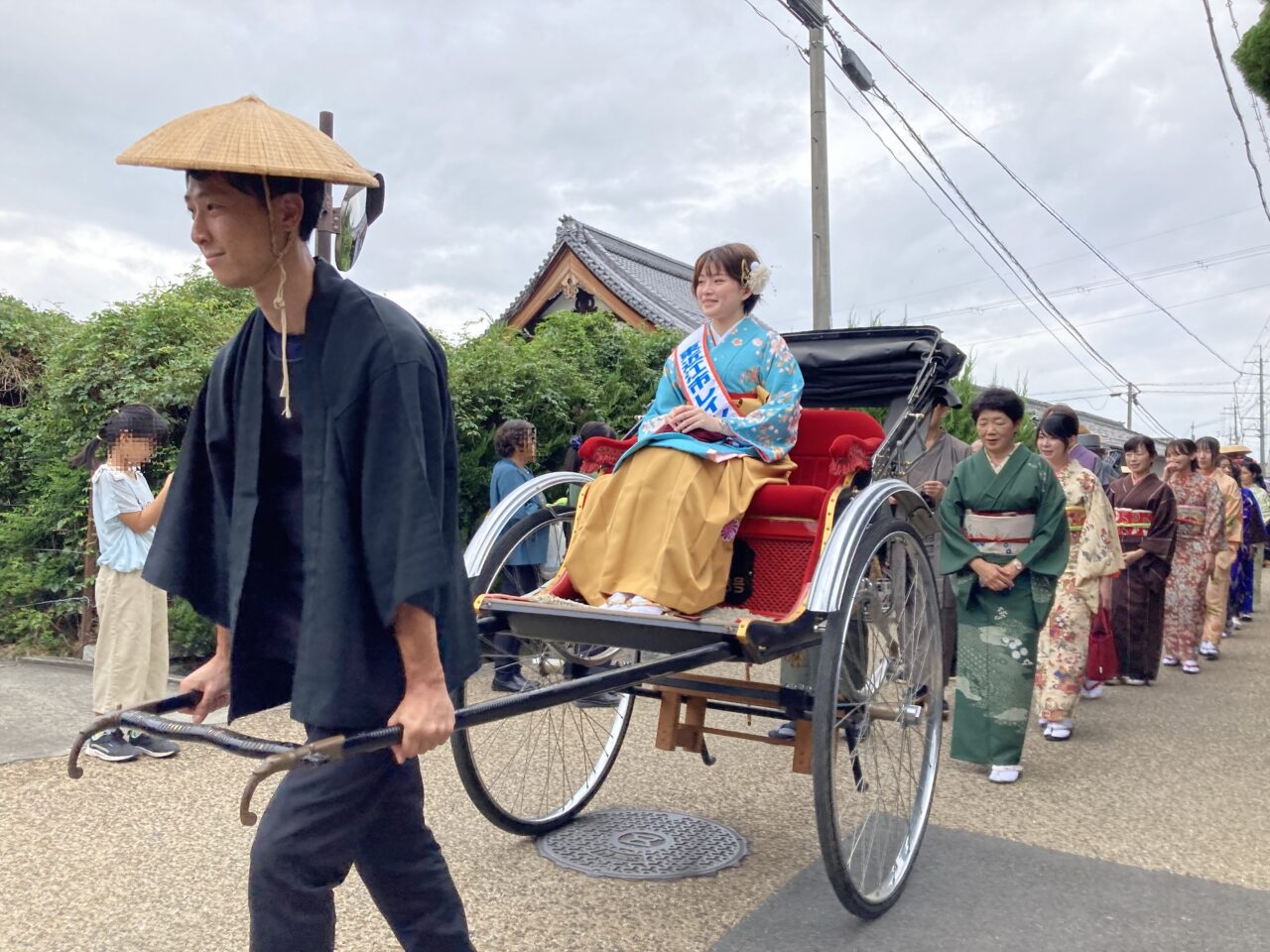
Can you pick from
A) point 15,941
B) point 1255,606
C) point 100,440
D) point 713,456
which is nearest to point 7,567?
point 100,440

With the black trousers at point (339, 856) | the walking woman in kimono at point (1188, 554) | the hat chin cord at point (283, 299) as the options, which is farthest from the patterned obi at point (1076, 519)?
the hat chin cord at point (283, 299)

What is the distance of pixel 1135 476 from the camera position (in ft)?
22.6

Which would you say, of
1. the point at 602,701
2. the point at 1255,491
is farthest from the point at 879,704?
the point at 1255,491

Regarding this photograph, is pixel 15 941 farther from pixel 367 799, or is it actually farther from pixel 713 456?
pixel 713 456

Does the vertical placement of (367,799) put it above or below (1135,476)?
below

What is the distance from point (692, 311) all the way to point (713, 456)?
13625 mm

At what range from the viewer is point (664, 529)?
9.82ft

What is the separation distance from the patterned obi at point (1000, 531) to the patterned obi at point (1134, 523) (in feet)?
8.93

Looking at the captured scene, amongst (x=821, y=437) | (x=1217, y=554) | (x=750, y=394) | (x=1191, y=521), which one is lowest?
(x=1217, y=554)

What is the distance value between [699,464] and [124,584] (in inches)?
107

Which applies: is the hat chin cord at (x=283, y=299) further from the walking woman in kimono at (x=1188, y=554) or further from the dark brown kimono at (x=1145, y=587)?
the walking woman in kimono at (x=1188, y=554)

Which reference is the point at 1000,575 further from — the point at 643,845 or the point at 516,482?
the point at 516,482

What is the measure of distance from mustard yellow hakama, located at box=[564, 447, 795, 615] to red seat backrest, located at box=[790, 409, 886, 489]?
0.64m

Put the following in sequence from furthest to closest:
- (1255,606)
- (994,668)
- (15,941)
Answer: (1255,606), (994,668), (15,941)
